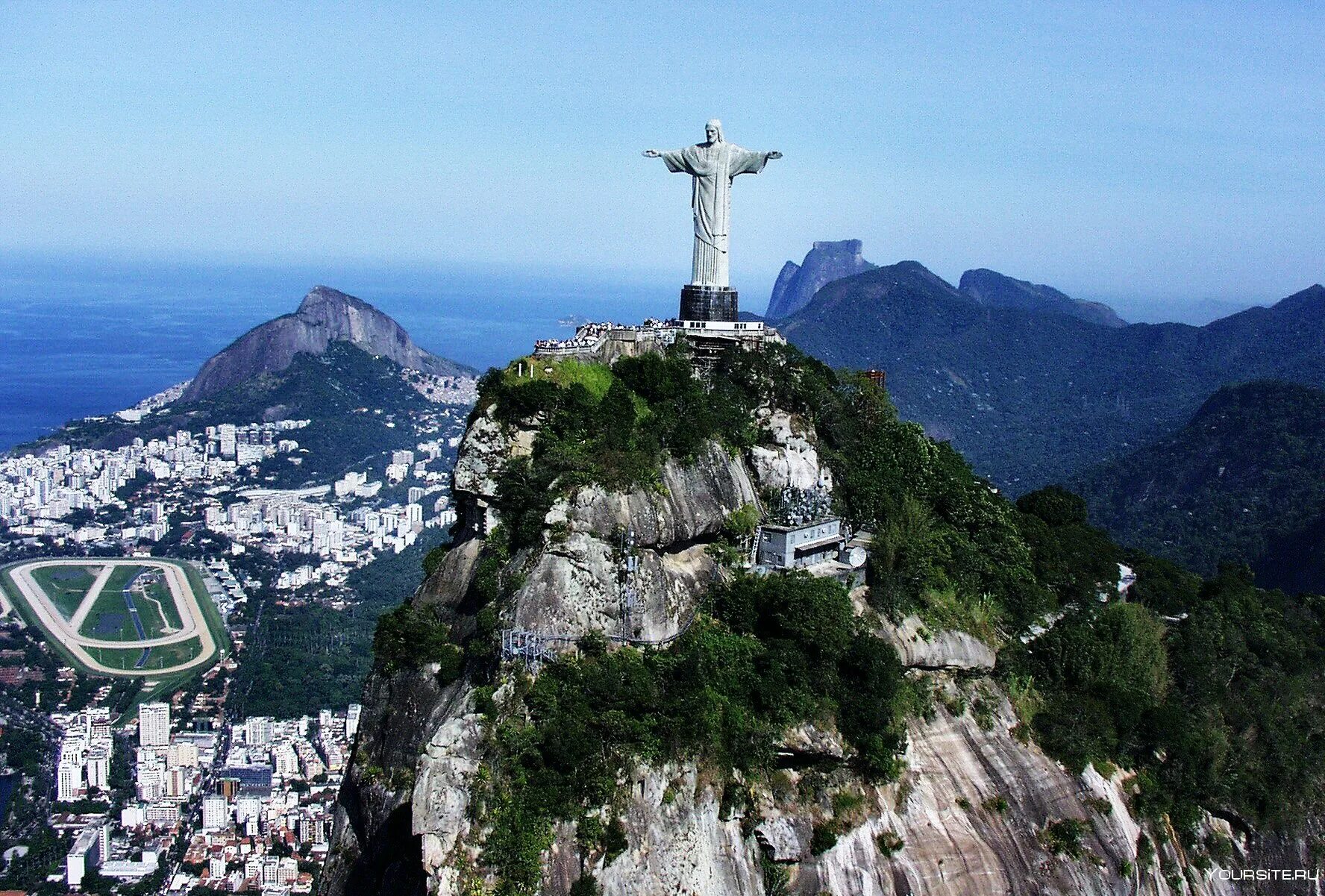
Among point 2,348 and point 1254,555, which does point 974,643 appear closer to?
point 1254,555

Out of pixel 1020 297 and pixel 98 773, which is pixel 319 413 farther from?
pixel 1020 297

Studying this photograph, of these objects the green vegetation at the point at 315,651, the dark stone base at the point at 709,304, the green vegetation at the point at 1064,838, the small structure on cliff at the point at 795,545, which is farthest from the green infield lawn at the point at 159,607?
the green vegetation at the point at 1064,838

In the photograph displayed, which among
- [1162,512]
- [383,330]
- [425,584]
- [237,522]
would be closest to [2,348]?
[383,330]

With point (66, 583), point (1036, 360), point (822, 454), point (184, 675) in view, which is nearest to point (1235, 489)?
point (1036, 360)

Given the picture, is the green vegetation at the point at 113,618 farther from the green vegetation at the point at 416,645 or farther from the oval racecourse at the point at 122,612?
the green vegetation at the point at 416,645

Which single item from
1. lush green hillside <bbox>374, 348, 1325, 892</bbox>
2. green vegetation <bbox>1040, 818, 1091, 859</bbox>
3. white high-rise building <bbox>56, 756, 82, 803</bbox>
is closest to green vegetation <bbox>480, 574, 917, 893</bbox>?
lush green hillside <bbox>374, 348, 1325, 892</bbox>

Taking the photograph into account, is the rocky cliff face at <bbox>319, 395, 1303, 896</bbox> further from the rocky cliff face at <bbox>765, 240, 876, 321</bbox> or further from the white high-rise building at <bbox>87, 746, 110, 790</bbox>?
the rocky cliff face at <bbox>765, 240, 876, 321</bbox>
